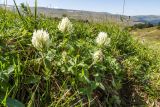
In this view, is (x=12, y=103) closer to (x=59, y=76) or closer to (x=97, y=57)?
(x=59, y=76)

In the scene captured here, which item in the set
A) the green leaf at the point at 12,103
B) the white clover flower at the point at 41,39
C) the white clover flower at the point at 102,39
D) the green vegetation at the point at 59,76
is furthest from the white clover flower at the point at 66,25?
the green leaf at the point at 12,103

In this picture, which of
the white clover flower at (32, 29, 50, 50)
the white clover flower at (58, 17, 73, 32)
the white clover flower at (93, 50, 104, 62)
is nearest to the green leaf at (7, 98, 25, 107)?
the white clover flower at (32, 29, 50, 50)

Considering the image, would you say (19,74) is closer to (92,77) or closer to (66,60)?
(66,60)

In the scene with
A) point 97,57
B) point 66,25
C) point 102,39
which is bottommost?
point 97,57

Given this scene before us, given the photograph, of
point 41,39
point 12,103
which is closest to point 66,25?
point 41,39

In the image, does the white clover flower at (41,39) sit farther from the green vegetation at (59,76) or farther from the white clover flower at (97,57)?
the white clover flower at (97,57)

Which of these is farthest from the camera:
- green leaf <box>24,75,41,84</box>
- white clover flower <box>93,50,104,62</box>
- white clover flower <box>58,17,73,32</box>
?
white clover flower <box>58,17,73,32</box>

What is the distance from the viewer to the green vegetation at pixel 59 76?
2.75 m

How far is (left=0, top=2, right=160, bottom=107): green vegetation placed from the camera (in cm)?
275

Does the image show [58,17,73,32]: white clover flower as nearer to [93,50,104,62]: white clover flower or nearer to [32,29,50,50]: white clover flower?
[93,50,104,62]: white clover flower

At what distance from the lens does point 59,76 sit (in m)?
3.15

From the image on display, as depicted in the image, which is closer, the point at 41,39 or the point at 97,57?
the point at 41,39

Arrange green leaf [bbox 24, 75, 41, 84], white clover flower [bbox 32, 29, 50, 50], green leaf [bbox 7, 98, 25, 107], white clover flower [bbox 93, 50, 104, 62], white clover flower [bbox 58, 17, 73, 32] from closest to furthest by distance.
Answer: green leaf [bbox 7, 98, 25, 107] → white clover flower [bbox 32, 29, 50, 50] → green leaf [bbox 24, 75, 41, 84] → white clover flower [bbox 93, 50, 104, 62] → white clover flower [bbox 58, 17, 73, 32]

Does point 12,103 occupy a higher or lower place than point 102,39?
lower
